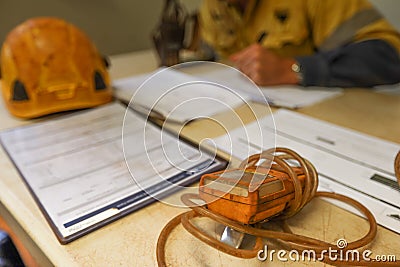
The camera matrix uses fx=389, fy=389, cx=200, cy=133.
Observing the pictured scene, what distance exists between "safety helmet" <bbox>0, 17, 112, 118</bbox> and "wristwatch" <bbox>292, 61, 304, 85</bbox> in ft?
1.69

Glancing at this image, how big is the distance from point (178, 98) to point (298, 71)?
0.50 metres

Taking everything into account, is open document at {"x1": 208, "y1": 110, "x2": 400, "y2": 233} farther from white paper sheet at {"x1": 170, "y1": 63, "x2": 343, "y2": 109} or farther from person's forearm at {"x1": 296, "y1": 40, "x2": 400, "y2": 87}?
person's forearm at {"x1": 296, "y1": 40, "x2": 400, "y2": 87}

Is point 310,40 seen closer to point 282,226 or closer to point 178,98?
point 178,98

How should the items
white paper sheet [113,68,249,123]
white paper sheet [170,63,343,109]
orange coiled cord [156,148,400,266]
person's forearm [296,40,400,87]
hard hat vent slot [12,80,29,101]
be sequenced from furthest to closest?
person's forearm [296,40,400,87] → white paper sheet [170,63,343,109] → hard hat vent slot [12,80,29,101] → white paper sheet [113,68,249,123] → orange coiled cord [156,148,400,266]

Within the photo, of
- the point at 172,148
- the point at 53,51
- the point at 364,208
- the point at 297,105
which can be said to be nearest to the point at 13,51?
the point at 53,51

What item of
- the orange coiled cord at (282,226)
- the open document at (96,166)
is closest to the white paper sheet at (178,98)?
the open document at (96,166)

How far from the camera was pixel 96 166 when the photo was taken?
0.60 metres

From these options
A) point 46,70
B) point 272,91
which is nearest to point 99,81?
point 46,70

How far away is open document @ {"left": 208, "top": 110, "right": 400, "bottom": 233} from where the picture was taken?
51cm

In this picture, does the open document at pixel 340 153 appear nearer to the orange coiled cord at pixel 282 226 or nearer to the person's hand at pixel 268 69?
the orange coiled cord at pixel 282 226

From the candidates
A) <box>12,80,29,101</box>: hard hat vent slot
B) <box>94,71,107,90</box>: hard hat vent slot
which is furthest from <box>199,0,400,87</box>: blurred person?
<box>12,80,29,101</box>: hard hat vent slot

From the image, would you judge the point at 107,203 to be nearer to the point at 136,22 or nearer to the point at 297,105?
the point at 297,105

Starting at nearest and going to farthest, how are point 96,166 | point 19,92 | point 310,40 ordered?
point 96,166
point 19,92
point 310,40

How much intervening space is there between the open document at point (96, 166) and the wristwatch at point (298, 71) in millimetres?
469
